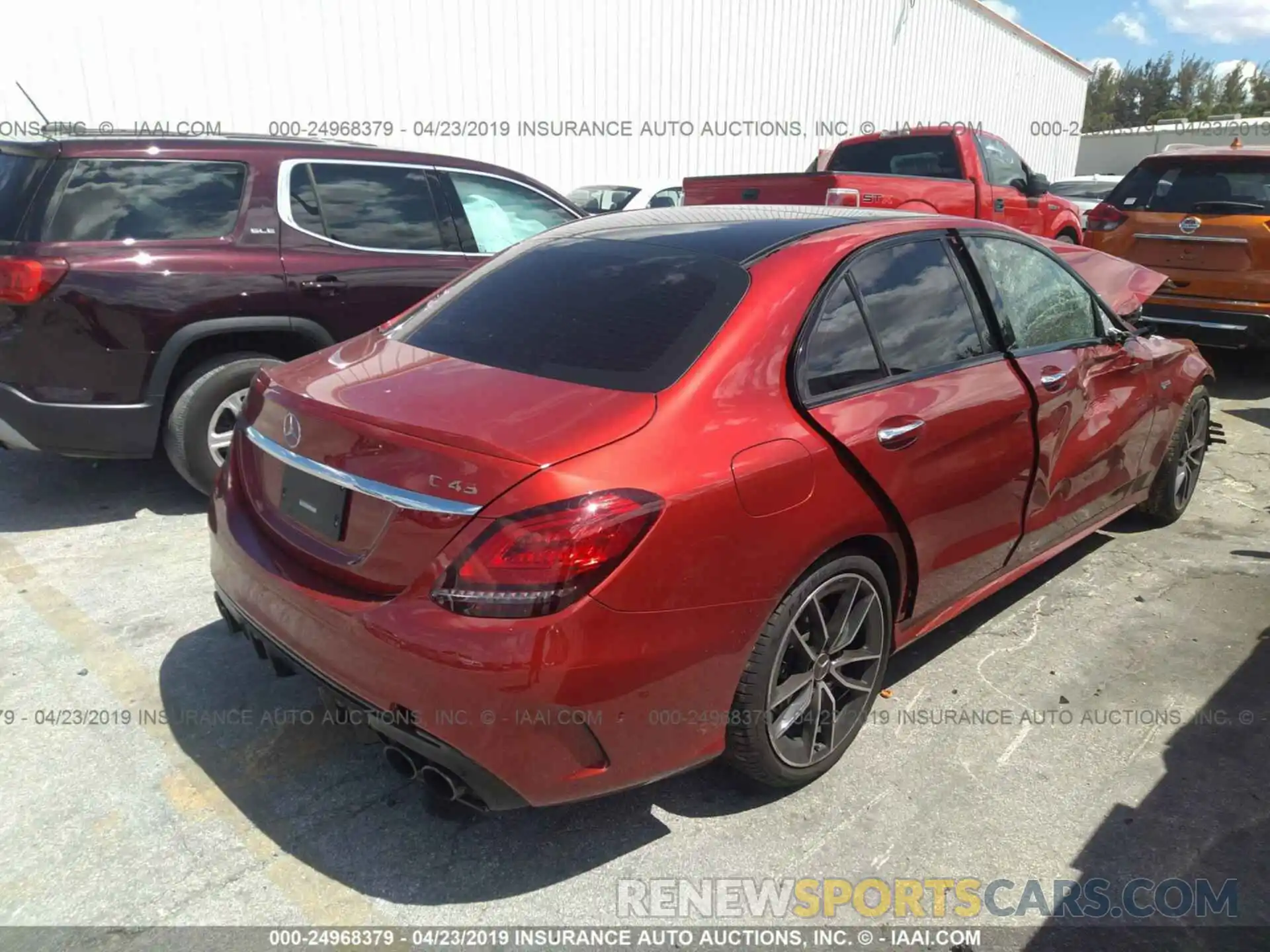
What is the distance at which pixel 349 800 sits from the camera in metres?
2.69

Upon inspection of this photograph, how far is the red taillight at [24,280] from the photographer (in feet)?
13.2

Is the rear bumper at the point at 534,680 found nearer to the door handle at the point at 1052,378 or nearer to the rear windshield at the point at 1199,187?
the door handle at the point at 1052,378

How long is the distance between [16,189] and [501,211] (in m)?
2.55

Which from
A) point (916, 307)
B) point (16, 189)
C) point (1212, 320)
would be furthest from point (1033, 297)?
point (1212, 320)

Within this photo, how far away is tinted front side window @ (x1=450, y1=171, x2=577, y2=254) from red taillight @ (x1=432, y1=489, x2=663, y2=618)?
3.75m

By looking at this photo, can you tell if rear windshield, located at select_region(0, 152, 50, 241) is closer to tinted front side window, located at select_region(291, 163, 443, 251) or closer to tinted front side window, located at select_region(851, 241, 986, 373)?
tinted front side window, located at select_region(291, 163, 443, 251)

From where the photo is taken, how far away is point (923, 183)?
8109mm

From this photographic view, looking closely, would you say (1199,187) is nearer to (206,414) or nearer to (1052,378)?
(1052,378)

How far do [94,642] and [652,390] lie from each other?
250 centimetres

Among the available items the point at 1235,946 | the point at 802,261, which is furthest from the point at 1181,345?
the point at 1235,946

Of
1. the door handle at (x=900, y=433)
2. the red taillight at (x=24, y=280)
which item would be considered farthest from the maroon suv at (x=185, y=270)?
the door handle at (x=900, y=433)

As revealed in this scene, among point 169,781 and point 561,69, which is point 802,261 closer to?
point 169,781

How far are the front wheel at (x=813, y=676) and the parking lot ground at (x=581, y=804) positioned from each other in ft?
0.56

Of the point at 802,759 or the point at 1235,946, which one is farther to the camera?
the point at 802,759
